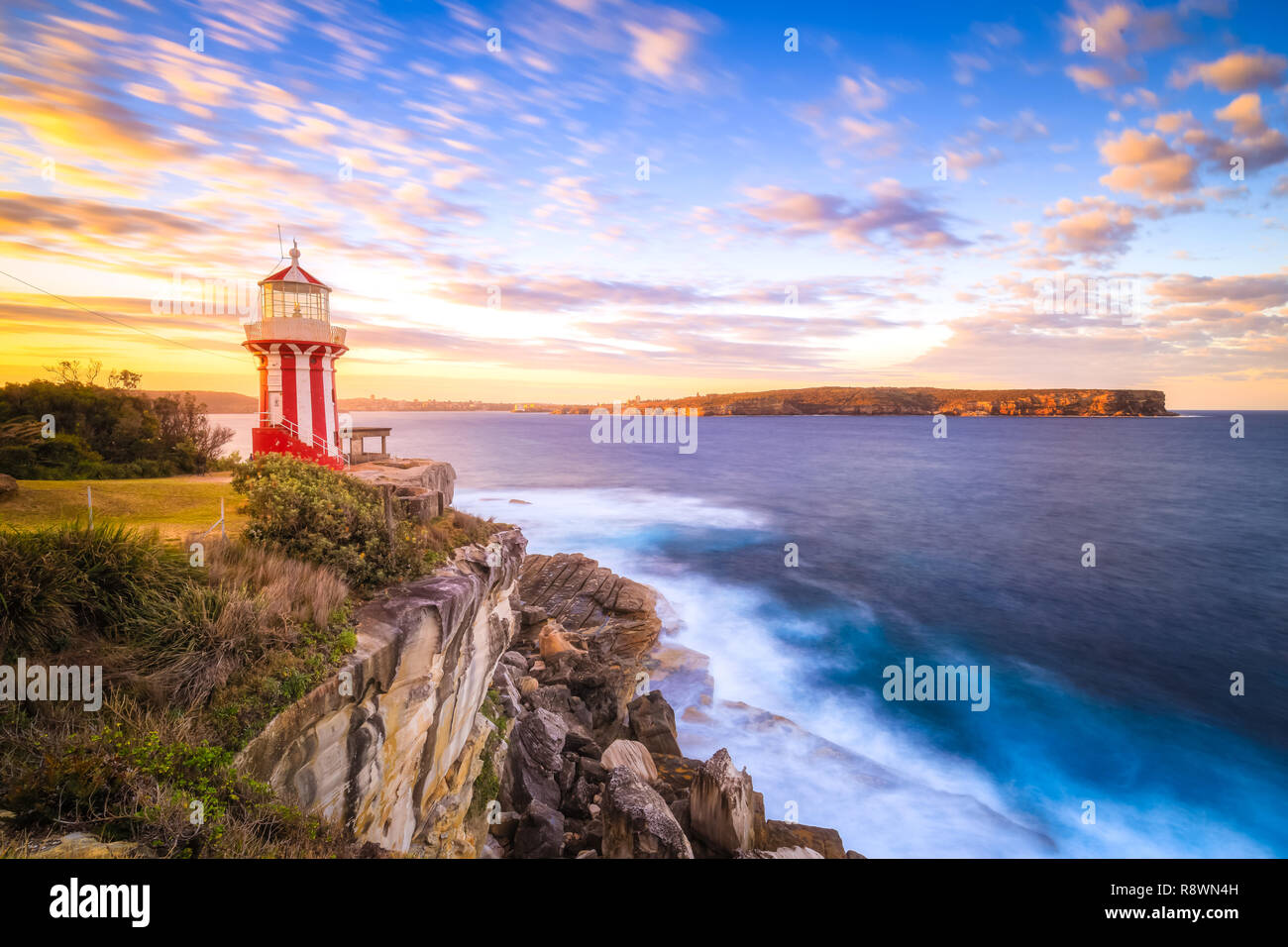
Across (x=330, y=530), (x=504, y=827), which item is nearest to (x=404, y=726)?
(x=330, y=530)

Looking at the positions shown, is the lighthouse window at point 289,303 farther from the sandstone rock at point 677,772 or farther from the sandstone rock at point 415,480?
the sandstone rock at point 677,772

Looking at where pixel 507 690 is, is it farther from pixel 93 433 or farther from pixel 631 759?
pixel 93 433

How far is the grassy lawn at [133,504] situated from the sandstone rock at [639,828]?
7.35 metres

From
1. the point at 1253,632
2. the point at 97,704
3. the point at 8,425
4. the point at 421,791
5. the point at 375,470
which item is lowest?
the point at 1253,632

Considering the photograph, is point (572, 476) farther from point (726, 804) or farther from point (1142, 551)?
point (726, 804)

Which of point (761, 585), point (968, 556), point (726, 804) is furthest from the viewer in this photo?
point (968, 556)

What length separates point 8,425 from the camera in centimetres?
1185

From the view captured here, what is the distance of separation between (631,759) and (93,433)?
14723mm

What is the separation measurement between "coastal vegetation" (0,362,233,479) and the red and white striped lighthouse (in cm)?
210

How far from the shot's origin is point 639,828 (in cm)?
877

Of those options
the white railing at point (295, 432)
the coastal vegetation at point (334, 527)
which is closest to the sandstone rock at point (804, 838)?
the coastal vegetation at point (334, 527)

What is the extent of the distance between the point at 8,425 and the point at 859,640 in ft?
88.3
